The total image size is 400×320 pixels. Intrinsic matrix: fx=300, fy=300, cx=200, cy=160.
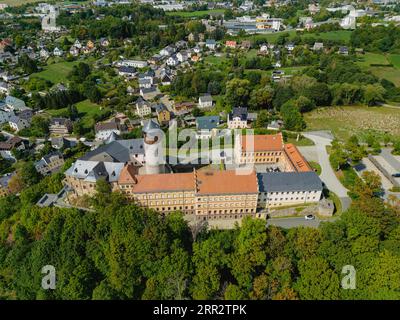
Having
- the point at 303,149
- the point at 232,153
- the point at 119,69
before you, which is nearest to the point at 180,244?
the point at 232,153

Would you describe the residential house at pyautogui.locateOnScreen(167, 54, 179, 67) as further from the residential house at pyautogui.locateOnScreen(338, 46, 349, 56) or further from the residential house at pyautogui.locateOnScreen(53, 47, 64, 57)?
the residential house at pyautogui.locateOnScreen(338, 46, 349, 56)

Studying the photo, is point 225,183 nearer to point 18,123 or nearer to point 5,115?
point 18,123

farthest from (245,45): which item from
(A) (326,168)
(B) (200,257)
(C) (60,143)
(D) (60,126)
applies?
(B) (200,257)

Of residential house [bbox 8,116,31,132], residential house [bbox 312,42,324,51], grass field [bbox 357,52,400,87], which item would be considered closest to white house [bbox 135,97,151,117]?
residential house [bbox 8,116,31,132]

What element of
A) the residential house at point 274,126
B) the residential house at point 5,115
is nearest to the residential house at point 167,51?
the residential house at point 5,115

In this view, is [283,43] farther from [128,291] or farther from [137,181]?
[128,291]

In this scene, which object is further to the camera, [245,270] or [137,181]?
[137,181]

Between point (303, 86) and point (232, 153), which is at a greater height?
point (303, 86)
